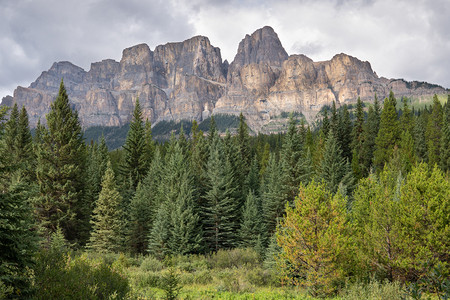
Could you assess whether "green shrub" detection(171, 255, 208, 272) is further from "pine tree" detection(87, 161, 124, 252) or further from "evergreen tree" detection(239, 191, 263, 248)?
"evergreen tree" detection(239, 191, 263, 248)

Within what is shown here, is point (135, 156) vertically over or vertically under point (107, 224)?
over

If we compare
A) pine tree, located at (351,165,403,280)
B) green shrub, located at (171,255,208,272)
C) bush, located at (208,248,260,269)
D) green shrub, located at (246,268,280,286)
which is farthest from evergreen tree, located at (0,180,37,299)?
bush, located at (208,248,260,269)

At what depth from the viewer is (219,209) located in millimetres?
28297

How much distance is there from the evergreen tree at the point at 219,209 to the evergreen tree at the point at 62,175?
39.6 feet

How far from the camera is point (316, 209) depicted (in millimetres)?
12766

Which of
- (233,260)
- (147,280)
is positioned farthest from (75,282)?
(233,260)

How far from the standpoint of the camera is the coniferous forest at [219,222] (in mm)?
7734

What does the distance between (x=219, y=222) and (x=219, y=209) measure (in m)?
1.81

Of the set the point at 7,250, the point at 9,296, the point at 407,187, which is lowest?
the point at 9,296

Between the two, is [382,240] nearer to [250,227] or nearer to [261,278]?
[261,278]

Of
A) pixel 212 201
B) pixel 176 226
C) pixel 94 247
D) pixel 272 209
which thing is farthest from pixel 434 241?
pixel 94 247

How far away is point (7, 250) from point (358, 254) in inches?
533

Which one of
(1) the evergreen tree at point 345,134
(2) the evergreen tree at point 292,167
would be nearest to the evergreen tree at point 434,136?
(1) the evergreen tree at point 345,134

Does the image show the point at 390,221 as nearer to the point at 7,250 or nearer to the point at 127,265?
the point at 7,250
